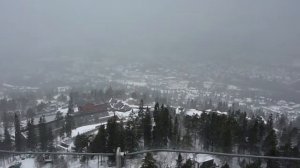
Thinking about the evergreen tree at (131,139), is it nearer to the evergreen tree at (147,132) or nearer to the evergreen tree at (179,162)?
the evergreen tree at (147,132)

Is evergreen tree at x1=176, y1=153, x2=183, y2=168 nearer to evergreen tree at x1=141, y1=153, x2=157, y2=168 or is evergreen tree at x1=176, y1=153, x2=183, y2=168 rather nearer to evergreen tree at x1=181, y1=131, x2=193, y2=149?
evergreen tree at x1=141, y1=153, x2=157, y2=168

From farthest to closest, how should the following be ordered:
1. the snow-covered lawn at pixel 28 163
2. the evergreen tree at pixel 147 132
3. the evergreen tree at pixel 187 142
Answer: the evergreen tree at pixel 147 132
the evergreen tree at pixel 187 142
the snow-covered lawn at pixel 28 163

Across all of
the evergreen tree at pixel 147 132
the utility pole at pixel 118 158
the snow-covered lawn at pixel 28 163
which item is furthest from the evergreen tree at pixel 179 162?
the evergreen tree at pixel 147 132

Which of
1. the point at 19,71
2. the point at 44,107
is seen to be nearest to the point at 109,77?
the point at 19,71

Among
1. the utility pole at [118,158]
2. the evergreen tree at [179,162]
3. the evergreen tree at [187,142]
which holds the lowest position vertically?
the evergreen tree at [187,142]

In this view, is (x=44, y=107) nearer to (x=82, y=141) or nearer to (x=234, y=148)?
(x=82, y=141)

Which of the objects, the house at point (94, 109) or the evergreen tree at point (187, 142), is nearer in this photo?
the evergreen tree at point (187, 142)

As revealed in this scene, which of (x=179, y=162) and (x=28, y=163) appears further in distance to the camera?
(x=28, y=163)

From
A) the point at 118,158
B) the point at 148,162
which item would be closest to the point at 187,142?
the point at 148,162

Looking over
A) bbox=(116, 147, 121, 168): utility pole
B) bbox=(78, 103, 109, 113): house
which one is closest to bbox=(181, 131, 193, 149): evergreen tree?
bbox=(116, 147, 121, 168): utility pole

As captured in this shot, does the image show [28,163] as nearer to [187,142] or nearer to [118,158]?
[118,158]

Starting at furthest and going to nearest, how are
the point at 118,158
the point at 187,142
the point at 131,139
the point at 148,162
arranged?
the point at 187,142 → the point at 131,139 → the point at 148,162 → the point at 118,158

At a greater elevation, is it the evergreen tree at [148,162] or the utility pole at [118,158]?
the utility pole at [118,158]

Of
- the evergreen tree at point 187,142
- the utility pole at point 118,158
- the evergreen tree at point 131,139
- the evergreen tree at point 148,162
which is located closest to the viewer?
the utility pole at point 118,158
